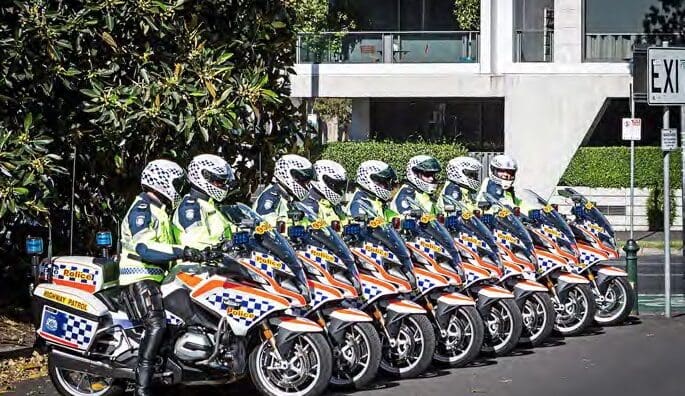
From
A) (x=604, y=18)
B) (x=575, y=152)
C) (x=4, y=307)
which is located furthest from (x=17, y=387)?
(x=604, y=18)

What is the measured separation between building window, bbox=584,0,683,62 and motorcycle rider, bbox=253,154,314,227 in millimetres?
22146

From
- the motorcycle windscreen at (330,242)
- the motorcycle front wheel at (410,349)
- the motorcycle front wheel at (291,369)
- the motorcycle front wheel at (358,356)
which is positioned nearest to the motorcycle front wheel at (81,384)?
the motorcycle front wheel at (291,369)

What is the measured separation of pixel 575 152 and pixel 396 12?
7663mm

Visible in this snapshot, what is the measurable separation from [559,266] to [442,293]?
7.20ft

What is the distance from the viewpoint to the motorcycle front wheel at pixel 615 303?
1436 centimetres

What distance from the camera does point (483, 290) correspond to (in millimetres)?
12242

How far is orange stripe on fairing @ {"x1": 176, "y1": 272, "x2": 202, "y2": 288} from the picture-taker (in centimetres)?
975

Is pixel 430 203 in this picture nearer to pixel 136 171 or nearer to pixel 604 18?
pixel 136 171

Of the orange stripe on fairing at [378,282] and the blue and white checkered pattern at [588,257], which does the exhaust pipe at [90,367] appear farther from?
the blue and white checkered pattern at [588,257]

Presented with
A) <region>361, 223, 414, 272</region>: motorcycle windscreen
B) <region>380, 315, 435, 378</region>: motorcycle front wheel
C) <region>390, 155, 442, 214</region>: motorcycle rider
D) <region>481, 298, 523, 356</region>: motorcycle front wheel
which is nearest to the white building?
<region>390, 155, 442, 214</region>: motorcycle rider

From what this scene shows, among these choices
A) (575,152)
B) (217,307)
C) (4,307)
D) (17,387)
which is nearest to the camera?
(217,307)

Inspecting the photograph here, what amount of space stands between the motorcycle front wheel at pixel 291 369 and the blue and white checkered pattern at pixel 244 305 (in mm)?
279

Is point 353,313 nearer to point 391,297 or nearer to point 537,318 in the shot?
point 391,297

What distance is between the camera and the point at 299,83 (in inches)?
1309
